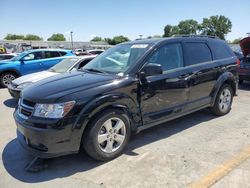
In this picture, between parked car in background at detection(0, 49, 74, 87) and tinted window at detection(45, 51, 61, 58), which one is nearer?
parked car in background at detection(0, 49, 74, 87)

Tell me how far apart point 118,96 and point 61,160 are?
1.29 metres

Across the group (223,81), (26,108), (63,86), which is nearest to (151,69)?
(63,86)

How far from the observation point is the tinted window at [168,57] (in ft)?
14.1

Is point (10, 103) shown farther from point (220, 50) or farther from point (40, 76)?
point (220, 50)

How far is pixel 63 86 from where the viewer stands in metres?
3.59

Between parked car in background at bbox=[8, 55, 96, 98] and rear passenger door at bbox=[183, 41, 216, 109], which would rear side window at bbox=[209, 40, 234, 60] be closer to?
rear passenger door at bbox=[183, 41, 216, 109]

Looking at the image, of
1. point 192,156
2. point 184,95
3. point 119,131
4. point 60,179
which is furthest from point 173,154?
point 60,179

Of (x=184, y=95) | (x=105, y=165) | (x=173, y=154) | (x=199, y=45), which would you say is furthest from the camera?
(x=199, y=45)

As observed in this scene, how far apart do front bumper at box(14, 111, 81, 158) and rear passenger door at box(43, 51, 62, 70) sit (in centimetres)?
806

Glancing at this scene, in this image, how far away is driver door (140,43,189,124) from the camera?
4059 millimetres

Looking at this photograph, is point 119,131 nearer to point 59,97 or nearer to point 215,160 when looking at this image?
point 59,97

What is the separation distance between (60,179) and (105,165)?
2.13 ft

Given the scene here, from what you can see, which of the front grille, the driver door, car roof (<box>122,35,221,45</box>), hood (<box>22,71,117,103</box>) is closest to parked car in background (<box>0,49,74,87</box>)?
car roof (<box>122,35,221,45</box>)

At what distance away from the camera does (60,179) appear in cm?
326
